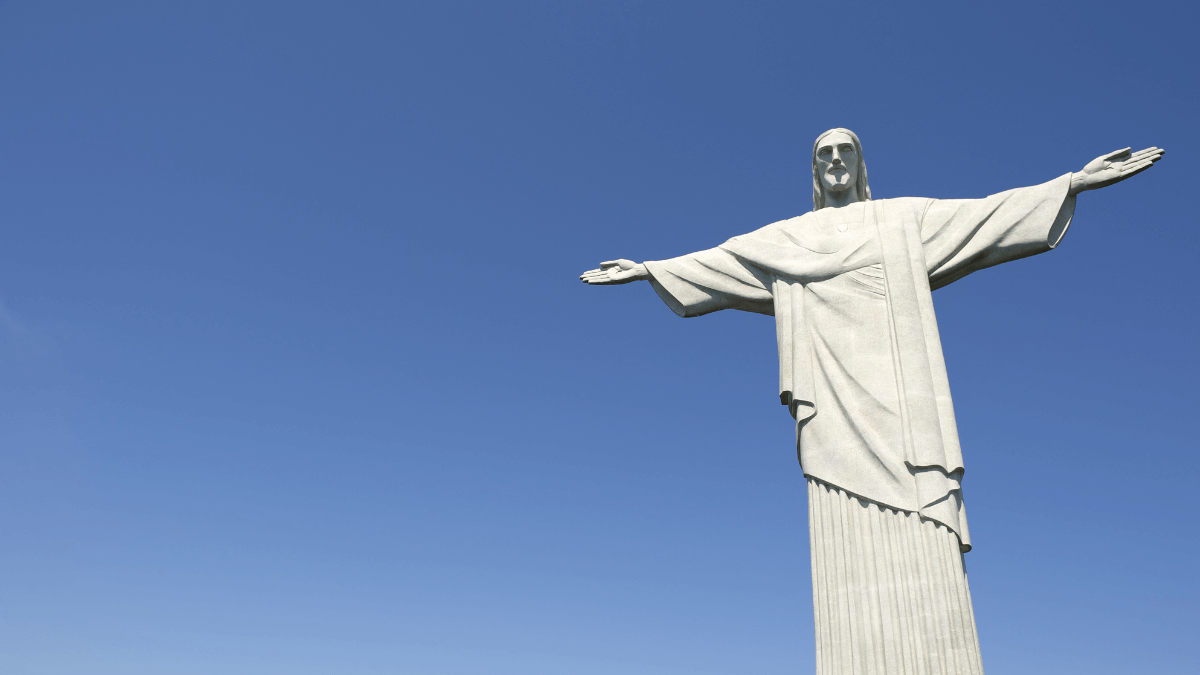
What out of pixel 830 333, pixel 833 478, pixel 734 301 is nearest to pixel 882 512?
pixel 833 478

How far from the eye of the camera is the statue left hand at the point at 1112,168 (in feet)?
31.7

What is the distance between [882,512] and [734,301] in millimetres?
3459

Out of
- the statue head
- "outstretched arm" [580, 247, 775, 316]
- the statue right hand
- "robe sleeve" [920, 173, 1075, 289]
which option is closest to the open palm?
"robe sleeve" [920, 173, 1075, 289]

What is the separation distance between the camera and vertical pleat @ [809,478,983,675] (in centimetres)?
837

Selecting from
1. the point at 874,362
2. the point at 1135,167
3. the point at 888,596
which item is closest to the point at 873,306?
the point at 874,362

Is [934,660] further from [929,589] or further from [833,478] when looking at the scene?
[833,478]

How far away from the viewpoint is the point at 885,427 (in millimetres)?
9336

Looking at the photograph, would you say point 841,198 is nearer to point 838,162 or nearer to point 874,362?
point 838,162

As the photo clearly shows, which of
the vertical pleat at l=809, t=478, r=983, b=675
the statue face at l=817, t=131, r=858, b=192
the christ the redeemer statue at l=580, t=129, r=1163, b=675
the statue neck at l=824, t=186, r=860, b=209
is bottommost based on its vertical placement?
the vertical pleat at l=809, t=478, r=983, b=675

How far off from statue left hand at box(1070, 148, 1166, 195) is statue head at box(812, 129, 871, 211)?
99.9 inches

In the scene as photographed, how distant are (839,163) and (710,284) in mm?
2317

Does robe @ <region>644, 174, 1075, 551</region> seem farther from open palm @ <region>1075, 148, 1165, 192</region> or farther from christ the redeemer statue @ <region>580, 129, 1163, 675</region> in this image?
open palm @ <region>1075, 148, 1165, 192</region>

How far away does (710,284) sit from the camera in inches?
446

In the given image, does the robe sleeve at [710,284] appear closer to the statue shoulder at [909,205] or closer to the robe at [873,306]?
the robe at [873,306]
